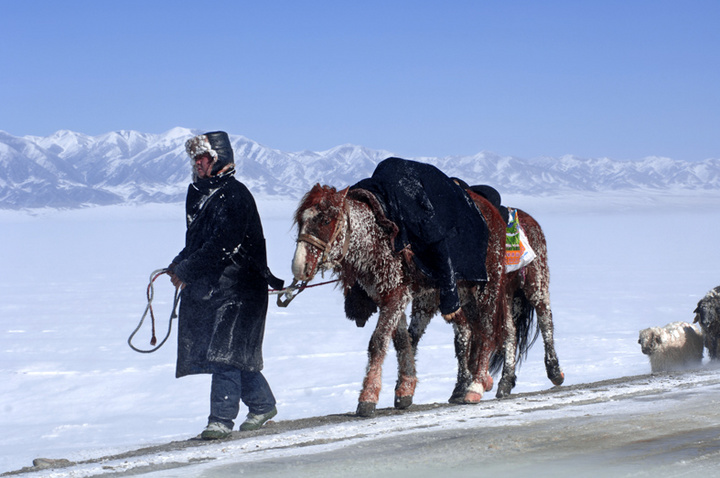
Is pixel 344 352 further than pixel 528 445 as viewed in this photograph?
Yes

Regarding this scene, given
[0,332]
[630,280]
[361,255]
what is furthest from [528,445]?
[630,280]

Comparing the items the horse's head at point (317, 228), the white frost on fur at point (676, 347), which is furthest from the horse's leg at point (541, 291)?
the white frost on fur at point (676, 347)

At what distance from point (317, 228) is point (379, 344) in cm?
88

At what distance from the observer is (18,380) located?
1703 centimetres

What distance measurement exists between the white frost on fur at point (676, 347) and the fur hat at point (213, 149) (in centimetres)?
651

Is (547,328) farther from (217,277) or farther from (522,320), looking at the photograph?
(217,277)

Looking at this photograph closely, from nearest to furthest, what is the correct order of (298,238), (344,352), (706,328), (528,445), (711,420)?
(528,445)
(711,420)
(298,238)
(706,328)
(344,352)

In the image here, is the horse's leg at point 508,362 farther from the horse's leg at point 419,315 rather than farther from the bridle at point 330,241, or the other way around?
the bridle at point 330,241

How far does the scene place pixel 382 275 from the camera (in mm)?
5562

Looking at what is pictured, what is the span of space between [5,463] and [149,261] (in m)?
43.6

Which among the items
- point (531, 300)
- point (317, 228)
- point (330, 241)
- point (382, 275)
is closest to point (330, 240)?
point (330, 241)

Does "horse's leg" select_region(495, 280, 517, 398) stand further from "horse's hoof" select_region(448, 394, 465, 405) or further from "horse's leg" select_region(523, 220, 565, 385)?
"horse's leg" select_region(523, 220, 565, 385)

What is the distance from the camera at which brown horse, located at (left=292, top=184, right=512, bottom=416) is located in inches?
207

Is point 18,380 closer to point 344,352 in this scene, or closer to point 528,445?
point 344,352
